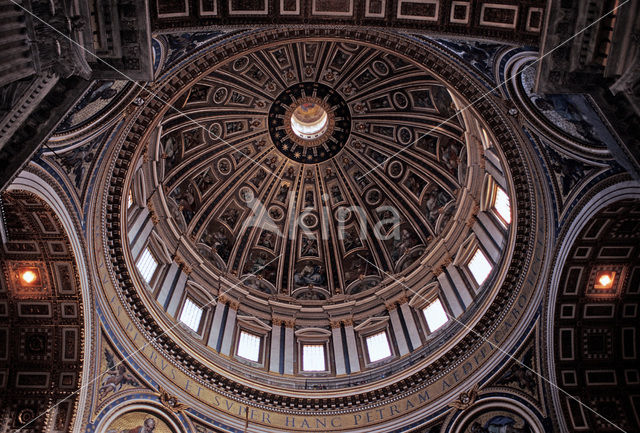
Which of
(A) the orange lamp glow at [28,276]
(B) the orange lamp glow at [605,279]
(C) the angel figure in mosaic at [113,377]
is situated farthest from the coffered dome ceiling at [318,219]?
(A) the orange lamp glow at [28,276]

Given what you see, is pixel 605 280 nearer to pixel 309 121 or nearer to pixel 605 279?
pixel 605 279

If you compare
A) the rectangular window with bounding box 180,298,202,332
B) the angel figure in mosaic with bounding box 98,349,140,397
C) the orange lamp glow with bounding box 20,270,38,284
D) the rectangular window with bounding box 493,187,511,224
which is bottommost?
the angel figure in mosaic with bounding box 98,349,140,397

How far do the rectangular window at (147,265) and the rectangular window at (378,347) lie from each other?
9.44 metres

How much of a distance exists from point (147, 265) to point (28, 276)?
5.89m

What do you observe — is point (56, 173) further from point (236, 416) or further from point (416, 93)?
point (416, 93)

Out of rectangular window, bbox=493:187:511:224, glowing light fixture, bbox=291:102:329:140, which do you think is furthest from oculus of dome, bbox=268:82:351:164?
rectangular window, bbox=493:187:511:224

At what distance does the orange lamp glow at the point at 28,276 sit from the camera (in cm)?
1551

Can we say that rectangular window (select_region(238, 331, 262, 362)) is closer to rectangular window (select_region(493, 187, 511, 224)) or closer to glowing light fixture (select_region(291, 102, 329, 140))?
rectangular window (select_region(493, 187, 511, 224))

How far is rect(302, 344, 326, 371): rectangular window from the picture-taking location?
2302 cm

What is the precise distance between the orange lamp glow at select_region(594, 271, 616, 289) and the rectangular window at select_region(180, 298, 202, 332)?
14.4m

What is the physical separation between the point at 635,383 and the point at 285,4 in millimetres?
15025

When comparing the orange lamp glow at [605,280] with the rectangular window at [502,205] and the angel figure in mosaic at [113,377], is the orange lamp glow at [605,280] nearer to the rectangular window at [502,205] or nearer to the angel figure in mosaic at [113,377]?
the rectangular window at [502,205]

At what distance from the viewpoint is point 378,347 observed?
2350 cm

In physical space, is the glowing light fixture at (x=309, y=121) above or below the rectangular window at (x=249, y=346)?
above
